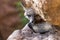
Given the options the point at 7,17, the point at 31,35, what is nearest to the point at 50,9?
the point at 31,35

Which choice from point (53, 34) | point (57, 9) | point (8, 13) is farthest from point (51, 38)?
point (8, 13)

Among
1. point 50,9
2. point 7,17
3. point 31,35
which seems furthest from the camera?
point 7,17

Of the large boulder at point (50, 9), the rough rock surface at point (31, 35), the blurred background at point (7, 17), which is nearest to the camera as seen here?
the large boulder at point (50, 9)

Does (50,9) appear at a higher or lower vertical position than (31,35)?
higher

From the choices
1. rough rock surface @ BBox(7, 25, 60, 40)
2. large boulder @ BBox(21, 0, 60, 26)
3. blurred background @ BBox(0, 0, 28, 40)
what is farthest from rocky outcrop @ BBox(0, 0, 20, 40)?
large boulder @ BBox(21, 0, 60, 26)

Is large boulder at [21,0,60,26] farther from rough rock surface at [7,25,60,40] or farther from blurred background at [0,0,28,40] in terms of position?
blurred background at [0,0,28,40]

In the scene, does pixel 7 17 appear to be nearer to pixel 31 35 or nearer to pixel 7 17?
pixel 7 17

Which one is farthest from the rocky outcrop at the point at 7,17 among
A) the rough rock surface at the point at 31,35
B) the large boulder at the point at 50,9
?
the large boulder at the point at 50,9

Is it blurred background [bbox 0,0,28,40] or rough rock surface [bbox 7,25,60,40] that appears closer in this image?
rough rock surface [bbox 7,25,60,40]

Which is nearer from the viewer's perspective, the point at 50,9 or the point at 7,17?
the point at 50,9

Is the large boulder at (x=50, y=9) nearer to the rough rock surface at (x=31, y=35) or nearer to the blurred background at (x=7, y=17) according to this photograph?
the rough rock surface at (x=31, y=35)

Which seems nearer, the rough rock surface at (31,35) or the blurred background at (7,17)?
the rough rock surface at (31,35)

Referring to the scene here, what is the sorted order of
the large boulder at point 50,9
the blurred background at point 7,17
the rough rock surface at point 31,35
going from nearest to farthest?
1. the large boulder at point 50,9
2. the rough rock surface at point 31,35
3. the blurred background at point 7,17

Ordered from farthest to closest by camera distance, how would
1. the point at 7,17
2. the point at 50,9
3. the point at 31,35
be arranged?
1. the point at 7,17
2. the point at 31,35
3. the point at 50,9
